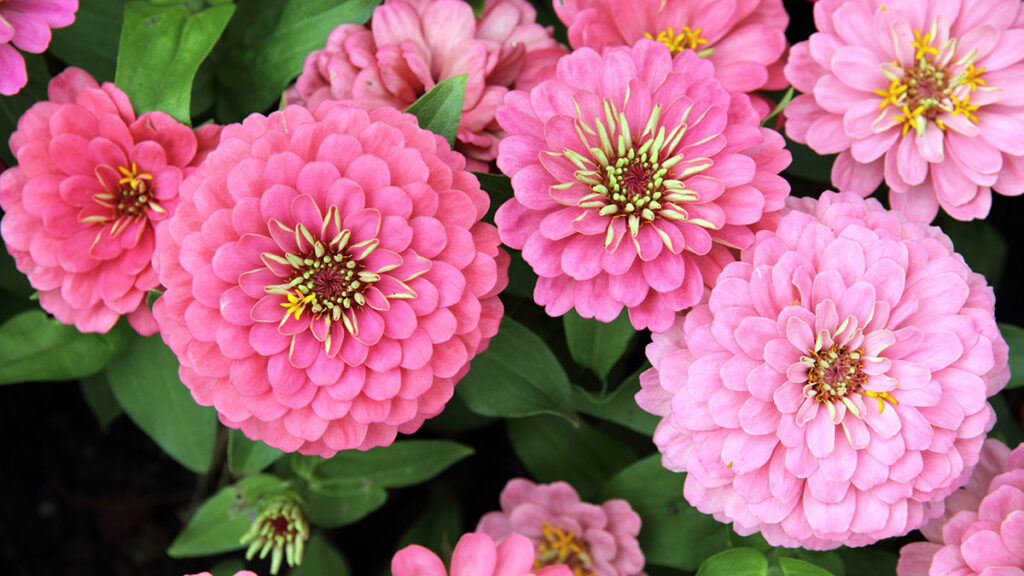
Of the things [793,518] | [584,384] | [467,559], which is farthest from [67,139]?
[793,518]

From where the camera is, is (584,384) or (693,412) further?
(584,384)

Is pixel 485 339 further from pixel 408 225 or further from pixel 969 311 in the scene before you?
pixel 969 311

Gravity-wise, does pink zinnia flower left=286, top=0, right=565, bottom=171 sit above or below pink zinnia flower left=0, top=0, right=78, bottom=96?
above

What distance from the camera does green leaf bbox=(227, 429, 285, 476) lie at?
100 cm

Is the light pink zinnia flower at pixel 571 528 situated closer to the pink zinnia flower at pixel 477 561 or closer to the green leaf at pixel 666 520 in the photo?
the green leaf at pixel 666 520

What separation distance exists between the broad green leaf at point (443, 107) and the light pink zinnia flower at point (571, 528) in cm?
49

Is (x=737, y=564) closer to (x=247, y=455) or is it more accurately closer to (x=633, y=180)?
(x=633, y=180)

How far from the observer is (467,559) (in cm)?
81

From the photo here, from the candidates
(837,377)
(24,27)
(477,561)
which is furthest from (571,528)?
(24,27)

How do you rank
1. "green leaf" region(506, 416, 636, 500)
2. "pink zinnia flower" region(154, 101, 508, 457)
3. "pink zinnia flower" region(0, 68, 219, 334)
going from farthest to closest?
"green leaf" region(506, 416, 636, 500) < "pink zinnia flower" region(0, 68, 219, 334) < "pink zinnia flower" region(154, 101, 508, 457)

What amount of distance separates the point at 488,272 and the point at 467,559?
0.29 metres

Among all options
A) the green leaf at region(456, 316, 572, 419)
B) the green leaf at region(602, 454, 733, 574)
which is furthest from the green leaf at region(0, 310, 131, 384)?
the green leaf at region(602, 454, 733, 574)

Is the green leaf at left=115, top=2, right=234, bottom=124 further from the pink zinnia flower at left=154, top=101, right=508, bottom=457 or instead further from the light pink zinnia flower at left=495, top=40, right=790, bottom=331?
the light pink zinnia flower at left=495, top=40, right=790, bottom=331

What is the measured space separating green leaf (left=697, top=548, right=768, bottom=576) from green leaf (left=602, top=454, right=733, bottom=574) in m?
0.12
